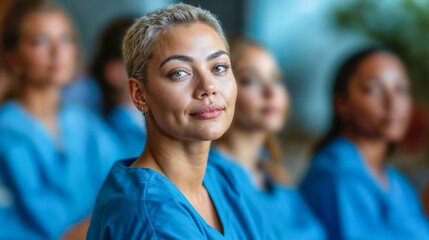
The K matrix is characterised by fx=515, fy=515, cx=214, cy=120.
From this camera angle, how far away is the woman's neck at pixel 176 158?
2.15 feet

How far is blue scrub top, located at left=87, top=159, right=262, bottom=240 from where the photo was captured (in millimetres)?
582

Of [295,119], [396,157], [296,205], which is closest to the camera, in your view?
[296,205]

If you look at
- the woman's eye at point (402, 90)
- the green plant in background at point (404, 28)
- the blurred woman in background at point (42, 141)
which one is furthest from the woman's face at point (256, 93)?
the green plant in background at point (404, 28)

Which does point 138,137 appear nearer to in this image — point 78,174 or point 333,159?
point 78,174

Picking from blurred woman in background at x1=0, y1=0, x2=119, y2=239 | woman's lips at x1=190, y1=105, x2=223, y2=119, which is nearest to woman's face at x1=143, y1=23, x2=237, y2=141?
woman's lips at x1=190, y1=105, x2=223, y2=119

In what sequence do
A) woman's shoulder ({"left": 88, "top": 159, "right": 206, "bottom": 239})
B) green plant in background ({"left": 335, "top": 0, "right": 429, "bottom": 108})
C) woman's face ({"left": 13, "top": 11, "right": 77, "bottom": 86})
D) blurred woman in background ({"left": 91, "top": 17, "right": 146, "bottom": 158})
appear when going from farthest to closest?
green plant in background ({"left": 335, "top": 0, "right": 429, "bottom": 108}), blurred woman in background ({"left": 91, "top": 17, "right": 146, "bottom": 158}), woman's face ({"left": 13, "top": 11, "right": 77, "bottom": 86}), woman's shoulder ({"left": 88, "top": 159, "right": 206, "bottom": 239})

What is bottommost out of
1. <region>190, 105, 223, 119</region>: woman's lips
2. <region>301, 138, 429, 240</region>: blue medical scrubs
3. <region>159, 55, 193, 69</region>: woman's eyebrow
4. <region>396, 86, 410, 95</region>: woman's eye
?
<region>190, 105, 223, 119</region>: woman's lips

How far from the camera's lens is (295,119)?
91.9 inches

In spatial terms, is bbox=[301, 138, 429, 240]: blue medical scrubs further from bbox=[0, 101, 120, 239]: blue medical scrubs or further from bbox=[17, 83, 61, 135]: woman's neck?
bbox=[17, 83, 61, 135]: woman's neck

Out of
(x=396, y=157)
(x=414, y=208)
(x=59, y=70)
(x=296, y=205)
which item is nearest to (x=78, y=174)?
(x=59, y=70)

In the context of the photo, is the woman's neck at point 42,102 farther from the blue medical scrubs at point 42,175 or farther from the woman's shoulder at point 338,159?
the woman's shoulder at point 338,159

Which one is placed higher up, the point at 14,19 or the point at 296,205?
the point at 14,19

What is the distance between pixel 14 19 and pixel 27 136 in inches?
13.8

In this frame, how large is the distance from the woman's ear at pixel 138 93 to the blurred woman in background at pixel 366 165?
34.7 inches
